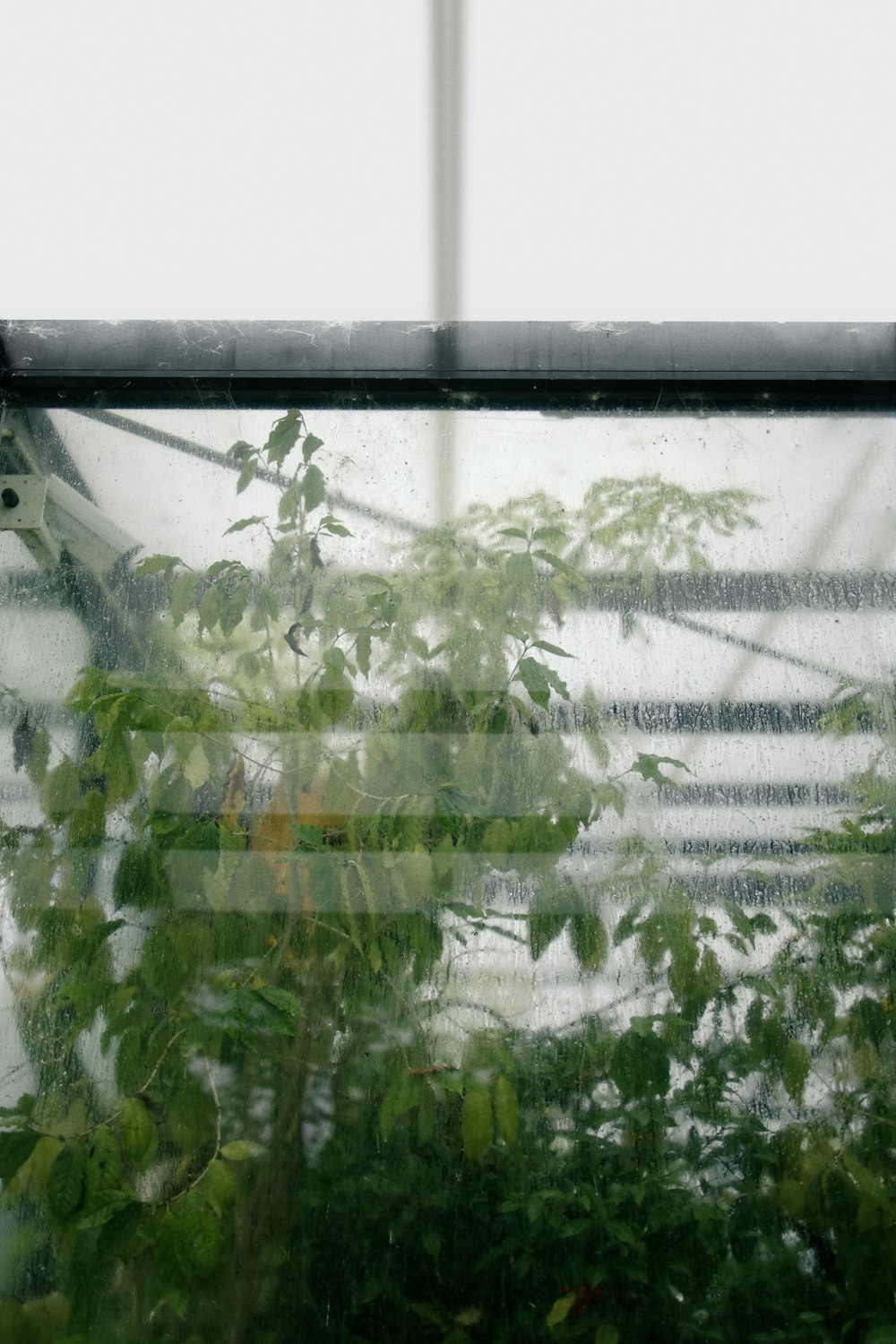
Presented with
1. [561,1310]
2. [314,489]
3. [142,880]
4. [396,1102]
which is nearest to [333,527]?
[314,489]

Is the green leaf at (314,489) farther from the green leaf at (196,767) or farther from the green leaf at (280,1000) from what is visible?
the green leaf at (280,1000)

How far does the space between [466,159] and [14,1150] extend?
4.56 feet

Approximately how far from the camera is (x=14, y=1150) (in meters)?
1.13

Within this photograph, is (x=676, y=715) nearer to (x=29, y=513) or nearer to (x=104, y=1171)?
(x=104, y=1171)

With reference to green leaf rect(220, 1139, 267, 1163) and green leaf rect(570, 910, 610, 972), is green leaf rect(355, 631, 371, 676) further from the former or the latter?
green leaf rect(220, 1139, 267, 1163)

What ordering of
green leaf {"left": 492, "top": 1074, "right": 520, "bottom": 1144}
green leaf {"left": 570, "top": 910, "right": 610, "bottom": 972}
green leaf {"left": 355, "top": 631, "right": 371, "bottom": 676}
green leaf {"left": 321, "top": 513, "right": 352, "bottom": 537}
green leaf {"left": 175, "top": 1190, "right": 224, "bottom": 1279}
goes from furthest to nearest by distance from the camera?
green leaf {"left": 321, "top": 513, "right": 352, "bottom": 537} < green leaf {"left": 355, "top": 631, "right": 371, "bottom": 676} < green leaf {"left": 570, "top": 910, "right": 610, "bottom": 972} < green leaf {"left": 492, "top": 1074, "right": 520, "bottom": 1144} < green leaf {"left": 175, "top": 1190, "right": 224, "bottom": 1279}

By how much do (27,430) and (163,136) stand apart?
532 mm

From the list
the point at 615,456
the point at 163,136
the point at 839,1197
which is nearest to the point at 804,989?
the point at 839,1197

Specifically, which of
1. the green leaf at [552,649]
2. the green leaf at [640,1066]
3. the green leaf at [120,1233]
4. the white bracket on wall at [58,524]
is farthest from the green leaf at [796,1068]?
the white bracket on wall at [58,524]

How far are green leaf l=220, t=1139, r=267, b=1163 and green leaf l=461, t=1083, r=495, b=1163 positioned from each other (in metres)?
0.26

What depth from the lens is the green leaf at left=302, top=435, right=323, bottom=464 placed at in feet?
5.14

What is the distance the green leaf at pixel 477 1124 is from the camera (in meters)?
1.17

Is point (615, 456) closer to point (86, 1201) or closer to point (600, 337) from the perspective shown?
point (600, 337)

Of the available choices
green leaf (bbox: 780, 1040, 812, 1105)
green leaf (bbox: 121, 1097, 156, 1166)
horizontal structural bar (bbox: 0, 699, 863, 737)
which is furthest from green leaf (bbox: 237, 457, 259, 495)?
green leaf (bbox: 780, 1040, 812, 1105)
